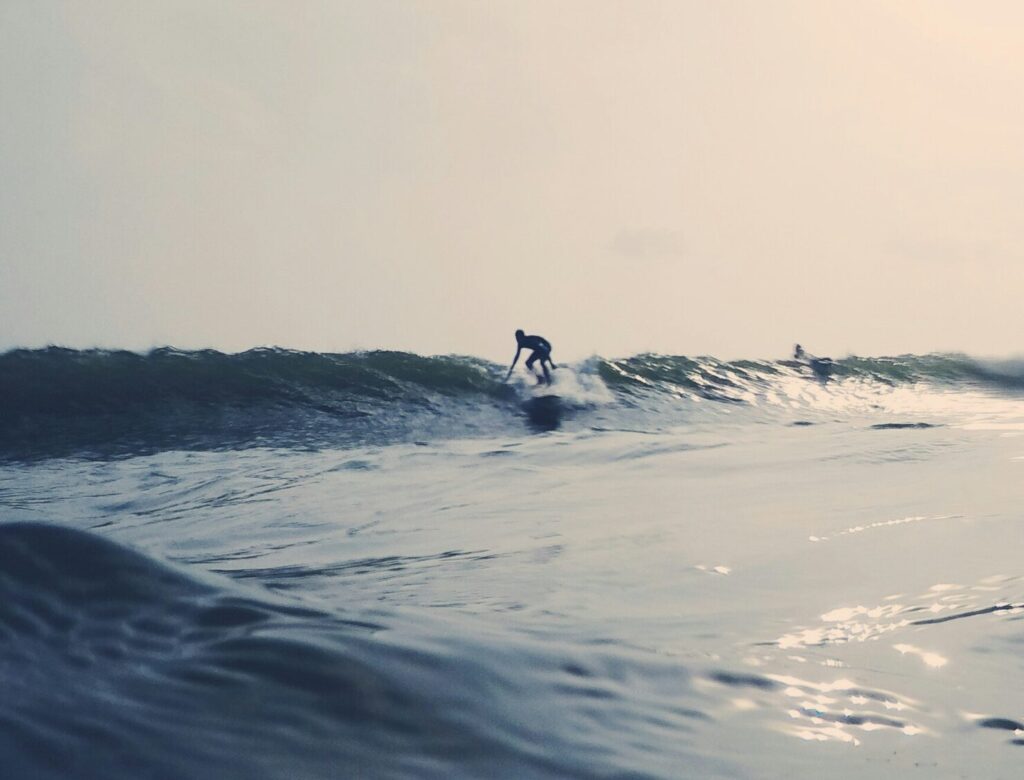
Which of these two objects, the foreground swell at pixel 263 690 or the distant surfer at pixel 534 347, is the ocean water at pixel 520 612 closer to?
the foreground swell at pixel 263 690

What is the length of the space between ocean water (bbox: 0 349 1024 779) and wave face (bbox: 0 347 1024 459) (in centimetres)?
169

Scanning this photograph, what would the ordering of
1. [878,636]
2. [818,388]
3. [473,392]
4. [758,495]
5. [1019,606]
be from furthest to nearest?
[818,388]
[473,392]
[758,495]
[1019,606]
[878,636]

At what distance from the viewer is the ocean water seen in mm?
2246

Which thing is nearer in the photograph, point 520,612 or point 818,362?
point 520,612

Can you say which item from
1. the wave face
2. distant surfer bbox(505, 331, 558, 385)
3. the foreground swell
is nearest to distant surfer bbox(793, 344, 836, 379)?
the wave face

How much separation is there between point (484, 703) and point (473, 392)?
12944 millimetres

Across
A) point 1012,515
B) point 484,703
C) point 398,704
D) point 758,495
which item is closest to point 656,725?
point 484,703

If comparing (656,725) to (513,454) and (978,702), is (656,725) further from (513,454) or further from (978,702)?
(513,454)

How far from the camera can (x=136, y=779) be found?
1.94 metres

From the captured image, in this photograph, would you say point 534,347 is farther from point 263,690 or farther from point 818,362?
point 263,690

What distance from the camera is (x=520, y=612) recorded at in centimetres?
375

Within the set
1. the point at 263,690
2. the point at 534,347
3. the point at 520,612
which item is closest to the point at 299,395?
the point at 534,347

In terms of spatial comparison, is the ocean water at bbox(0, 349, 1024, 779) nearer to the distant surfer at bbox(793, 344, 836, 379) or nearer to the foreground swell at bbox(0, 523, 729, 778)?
the foreground swell at bbox(0, 523, 729, 778)

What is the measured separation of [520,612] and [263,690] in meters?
1.52
